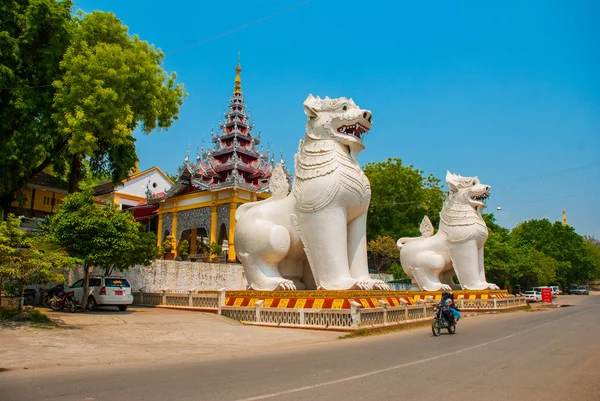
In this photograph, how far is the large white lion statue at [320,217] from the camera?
33.3 ft

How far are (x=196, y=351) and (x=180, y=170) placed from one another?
25494 mm

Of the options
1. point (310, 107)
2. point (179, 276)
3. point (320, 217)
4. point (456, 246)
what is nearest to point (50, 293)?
point (179, 276)

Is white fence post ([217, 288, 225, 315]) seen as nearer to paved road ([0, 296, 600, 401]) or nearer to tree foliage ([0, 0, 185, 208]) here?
paved road ([0, 296, 600, 401])

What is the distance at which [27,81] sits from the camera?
1548 cm

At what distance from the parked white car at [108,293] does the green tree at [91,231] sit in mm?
461

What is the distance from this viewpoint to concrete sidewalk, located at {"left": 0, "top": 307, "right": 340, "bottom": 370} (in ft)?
20.6

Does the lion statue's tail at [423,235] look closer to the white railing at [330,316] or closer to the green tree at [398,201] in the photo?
the white railing at [330,316]

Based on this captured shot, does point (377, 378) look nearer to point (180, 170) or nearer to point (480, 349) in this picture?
point (480, 349)

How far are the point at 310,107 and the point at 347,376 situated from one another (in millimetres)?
7411

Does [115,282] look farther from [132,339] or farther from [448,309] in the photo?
[448,309]

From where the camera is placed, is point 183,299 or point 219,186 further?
point 219,186

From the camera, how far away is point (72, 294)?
494 inches

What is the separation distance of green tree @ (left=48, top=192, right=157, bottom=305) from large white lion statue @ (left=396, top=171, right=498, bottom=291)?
9.60m

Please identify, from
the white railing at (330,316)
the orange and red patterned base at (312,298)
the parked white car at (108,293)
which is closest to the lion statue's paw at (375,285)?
the orange and red patterned base at (312,298)
